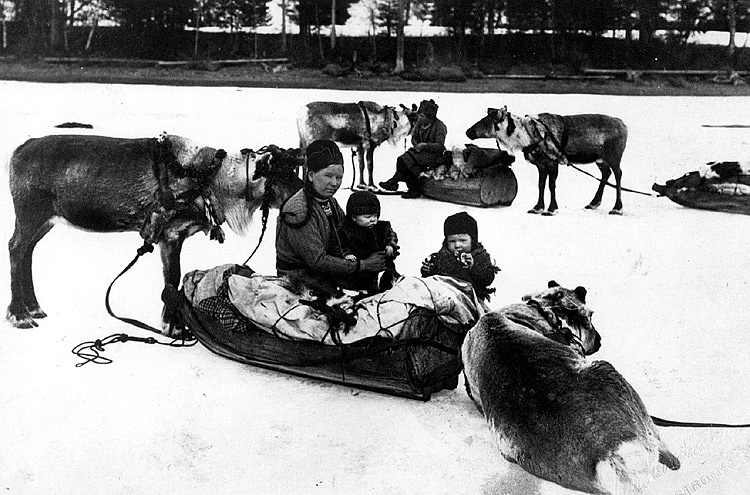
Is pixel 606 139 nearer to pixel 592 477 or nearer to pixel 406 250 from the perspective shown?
pixel 406 250

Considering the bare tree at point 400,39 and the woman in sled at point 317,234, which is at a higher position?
the bare tree at point 400,39

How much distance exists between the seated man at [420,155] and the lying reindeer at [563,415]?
9.51 ft

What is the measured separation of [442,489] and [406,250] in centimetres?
179

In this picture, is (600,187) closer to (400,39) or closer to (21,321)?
(400,39)

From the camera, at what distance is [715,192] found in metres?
5.10

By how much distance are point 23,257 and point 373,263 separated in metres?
1.85

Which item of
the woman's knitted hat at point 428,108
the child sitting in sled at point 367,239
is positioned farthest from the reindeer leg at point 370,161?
the child sitting in sled at point 367,239

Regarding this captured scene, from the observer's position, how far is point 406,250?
439 centimetres

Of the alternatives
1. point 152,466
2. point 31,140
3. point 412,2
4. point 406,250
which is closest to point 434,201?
point 406,250

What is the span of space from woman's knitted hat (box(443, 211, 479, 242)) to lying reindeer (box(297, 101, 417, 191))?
62.9 inches

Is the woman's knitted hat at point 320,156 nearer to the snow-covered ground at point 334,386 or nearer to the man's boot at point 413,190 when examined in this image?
the snow-covered ground at point 334,386

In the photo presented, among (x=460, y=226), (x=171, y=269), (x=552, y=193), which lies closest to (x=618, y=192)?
(x=552, y=193)

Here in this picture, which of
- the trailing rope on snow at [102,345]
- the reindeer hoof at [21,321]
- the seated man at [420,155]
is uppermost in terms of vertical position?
the seated man at [420,155]

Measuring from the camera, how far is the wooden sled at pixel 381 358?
3328 mm
